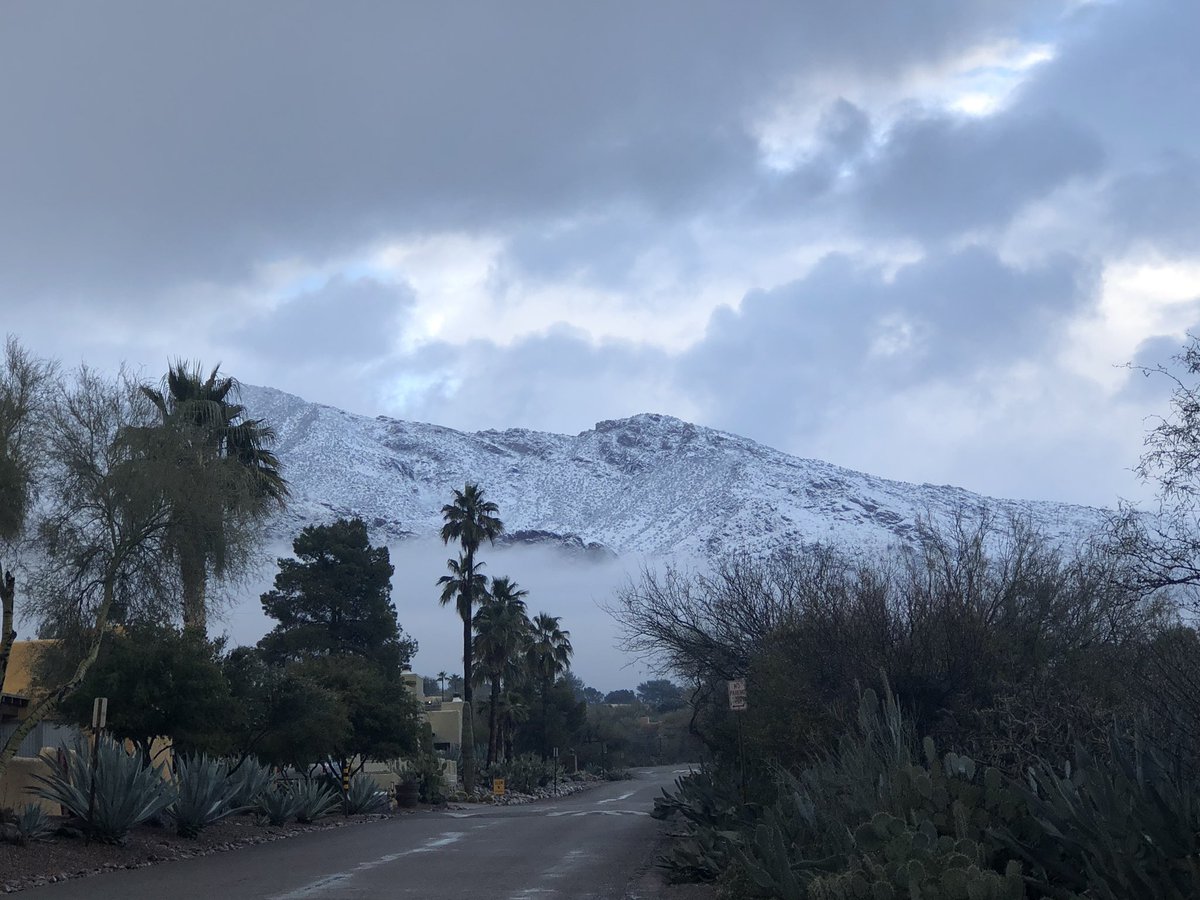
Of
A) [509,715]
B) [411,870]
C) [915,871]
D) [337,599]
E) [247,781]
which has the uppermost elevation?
[337,599]

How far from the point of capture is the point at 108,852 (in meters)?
18.5

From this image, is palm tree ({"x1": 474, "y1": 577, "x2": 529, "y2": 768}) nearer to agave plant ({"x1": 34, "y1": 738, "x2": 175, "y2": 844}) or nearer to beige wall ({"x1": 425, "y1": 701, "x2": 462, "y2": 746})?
beige wall ({"x1": 425, "y1": 701, "x2": 462, "y2": 746})

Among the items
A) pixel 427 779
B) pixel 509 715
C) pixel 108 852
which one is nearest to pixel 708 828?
pixel 108 852

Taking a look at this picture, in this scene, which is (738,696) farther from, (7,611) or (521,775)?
(521,775)

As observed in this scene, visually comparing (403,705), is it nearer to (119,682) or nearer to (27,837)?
(119,682)

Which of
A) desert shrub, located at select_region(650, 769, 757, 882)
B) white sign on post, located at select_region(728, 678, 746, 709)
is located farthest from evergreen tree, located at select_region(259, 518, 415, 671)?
white sign on post, located at select_region(728, 678, 746, 709)

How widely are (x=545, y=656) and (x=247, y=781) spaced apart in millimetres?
54602

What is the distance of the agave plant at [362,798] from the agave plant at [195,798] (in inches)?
Result: 456

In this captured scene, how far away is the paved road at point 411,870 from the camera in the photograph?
578 inches

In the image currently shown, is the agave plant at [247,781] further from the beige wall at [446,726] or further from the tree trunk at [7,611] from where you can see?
the beige wall at [446,726]

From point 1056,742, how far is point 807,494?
328 ft

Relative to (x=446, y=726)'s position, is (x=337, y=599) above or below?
above

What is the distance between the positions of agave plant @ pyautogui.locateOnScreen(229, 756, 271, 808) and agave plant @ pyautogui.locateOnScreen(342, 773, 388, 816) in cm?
718

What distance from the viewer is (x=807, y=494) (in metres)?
113
